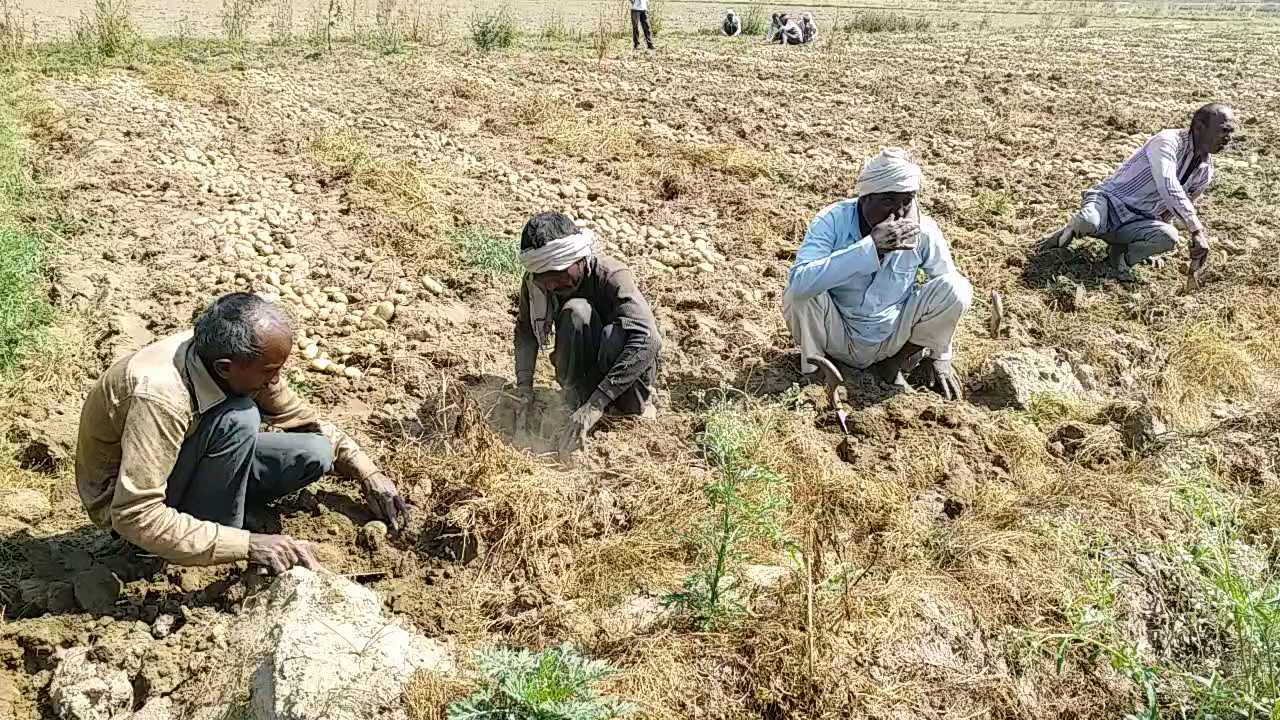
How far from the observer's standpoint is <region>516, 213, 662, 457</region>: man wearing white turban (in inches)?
124

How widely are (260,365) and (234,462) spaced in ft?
1.26

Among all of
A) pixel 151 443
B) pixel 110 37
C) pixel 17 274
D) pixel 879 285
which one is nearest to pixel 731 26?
pixel 110 37

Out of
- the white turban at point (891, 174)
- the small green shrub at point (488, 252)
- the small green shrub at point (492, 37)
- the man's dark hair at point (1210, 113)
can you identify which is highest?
the small green shrub at point (492, 37)

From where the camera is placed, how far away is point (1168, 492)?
301 cm

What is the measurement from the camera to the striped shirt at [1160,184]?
4.89m

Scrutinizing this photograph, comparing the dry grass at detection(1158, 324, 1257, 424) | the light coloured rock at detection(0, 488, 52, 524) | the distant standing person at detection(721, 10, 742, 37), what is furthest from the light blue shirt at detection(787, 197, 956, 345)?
the distant standing person at detection(721, 10, 742, 37)

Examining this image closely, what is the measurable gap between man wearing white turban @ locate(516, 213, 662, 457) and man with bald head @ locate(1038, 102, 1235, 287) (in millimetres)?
3254

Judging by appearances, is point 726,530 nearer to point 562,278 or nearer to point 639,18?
point 562,278

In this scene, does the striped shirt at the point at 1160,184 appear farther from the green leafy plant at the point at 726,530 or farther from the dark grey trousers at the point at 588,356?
the green leafy plant at the point at 726,530

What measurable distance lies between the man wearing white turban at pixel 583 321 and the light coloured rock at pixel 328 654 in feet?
3.86

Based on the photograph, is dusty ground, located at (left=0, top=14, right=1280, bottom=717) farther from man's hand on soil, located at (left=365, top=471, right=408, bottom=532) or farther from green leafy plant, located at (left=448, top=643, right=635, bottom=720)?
green leafy plant, located at (left=448, top=643, right=635, bottom=720)

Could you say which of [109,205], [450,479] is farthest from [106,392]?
[109,205]

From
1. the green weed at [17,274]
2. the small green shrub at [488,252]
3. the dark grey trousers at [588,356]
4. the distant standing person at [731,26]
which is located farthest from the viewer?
the distant standing person at [731,26]

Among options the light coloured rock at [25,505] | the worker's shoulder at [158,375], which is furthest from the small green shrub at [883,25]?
the worker's shoulder at [158,375]
